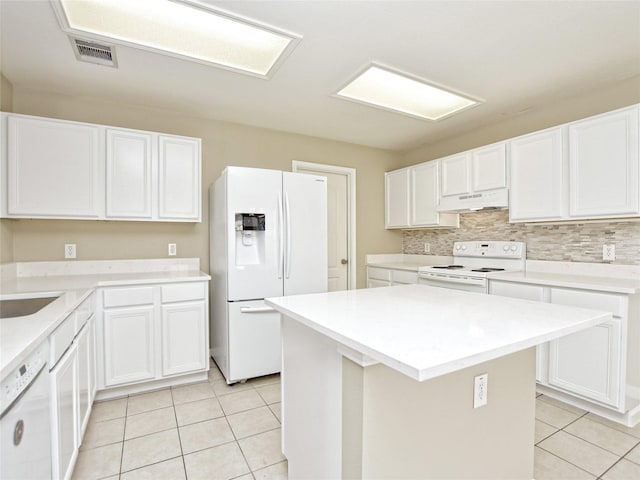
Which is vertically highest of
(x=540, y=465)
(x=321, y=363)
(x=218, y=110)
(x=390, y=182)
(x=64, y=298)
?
(x=218, y=110)

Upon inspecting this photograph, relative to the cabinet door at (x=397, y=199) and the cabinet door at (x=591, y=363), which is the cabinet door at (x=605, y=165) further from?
the cabinet door at (x=397, y=199)

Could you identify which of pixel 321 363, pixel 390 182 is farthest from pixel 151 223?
pixel 390 182

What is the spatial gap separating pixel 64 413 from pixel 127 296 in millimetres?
1134

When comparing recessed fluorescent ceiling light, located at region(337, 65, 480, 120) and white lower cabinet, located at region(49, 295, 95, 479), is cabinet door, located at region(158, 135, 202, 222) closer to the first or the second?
white lower cabinet, located at region(49, 295, 95, 479)

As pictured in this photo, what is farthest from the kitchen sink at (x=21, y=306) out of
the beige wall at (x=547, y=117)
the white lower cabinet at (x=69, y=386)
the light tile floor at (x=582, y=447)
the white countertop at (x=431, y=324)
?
the beige wall at (x=547, y=117)

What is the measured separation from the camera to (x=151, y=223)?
312 centimetres

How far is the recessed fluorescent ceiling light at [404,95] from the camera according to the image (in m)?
2.81

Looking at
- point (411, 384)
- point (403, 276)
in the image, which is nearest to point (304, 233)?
point (403, 276)

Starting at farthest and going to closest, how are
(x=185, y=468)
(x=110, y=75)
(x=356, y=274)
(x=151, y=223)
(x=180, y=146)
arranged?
(x=356, y=274), (x=151, y=223), (x=180, y=146), (x=110, y=75), (x=185, y=468)

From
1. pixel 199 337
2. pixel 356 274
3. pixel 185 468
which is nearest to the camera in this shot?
A: pixel 185 468

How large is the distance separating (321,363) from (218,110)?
8.95 ft

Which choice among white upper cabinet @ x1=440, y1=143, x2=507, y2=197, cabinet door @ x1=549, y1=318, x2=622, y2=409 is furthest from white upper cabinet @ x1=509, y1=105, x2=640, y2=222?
cabinet door @ x1=549, y1=318, x2=622, y2=409

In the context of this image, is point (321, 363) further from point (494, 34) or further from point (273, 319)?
point (494, 34)

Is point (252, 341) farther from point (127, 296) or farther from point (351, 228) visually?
point (351, 228)
